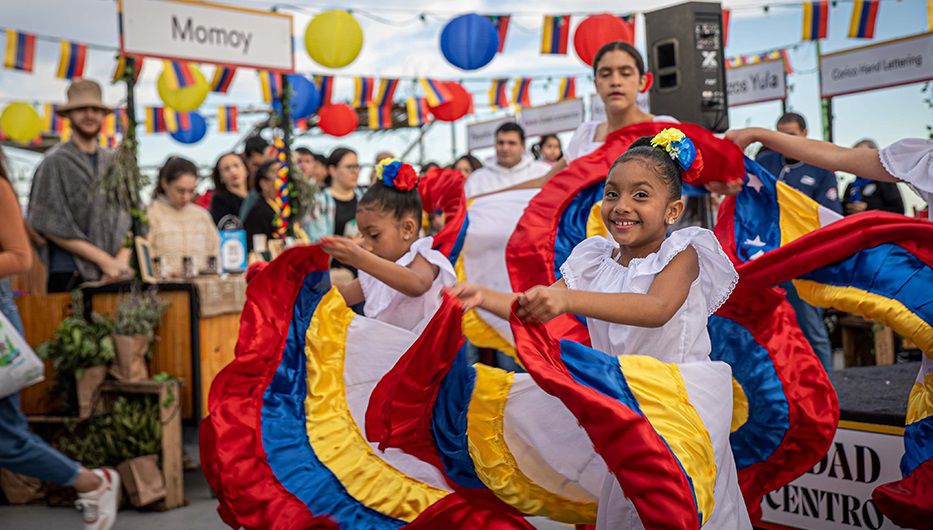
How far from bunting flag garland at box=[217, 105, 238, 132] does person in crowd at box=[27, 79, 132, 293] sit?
1009cm

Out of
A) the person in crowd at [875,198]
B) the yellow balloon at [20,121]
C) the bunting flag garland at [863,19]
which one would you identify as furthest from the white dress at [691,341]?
the yellow balloon at [20,121]

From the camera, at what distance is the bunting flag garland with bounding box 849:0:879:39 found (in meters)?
9.61

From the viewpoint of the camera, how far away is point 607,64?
388 cm

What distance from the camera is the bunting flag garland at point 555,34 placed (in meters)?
10.0

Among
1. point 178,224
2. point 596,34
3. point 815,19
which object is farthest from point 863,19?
point 178,224

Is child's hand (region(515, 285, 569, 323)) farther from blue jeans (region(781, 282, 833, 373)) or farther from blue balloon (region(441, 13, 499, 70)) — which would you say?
blue balloon (region(441, 13, 499, 70))

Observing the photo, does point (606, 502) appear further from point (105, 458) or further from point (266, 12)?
point (266, 12)

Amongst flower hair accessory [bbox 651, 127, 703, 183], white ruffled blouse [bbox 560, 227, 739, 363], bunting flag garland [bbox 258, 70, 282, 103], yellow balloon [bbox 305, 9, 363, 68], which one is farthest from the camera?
bunting flag garland [bbox 258, 70, 282, 103]

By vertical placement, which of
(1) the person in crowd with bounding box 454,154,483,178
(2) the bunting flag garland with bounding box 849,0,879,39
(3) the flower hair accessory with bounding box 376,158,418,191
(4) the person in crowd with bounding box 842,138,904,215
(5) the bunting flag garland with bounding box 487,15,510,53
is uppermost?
(5) the bunting flag garland with bounding box 487,15,510,53

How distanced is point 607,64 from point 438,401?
198 centimetres

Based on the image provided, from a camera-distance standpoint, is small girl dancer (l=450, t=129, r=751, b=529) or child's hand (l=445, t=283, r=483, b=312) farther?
small girl dancer (l=450, t=129, r=751, b=529)

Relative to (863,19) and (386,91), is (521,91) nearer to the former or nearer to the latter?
(386,91)

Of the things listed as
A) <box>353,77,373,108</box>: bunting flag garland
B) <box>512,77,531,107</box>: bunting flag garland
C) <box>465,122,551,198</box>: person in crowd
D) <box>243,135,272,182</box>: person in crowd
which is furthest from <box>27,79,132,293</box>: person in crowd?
<box>512,77,531,107</box>: bunting flag garland

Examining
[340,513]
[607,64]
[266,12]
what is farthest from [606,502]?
[266,12]
